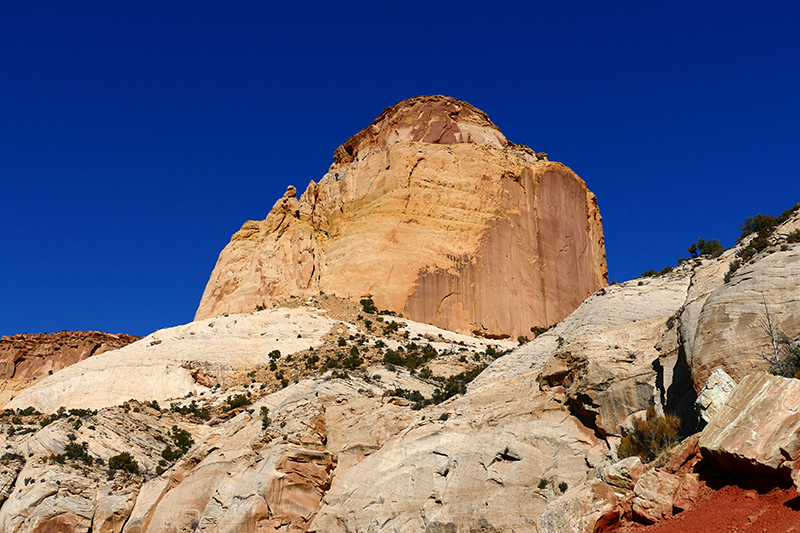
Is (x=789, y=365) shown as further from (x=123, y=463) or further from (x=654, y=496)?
(x=123, y=463)

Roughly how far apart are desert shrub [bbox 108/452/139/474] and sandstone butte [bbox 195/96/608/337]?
24585mm

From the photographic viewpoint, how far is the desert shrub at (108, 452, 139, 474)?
32.0m

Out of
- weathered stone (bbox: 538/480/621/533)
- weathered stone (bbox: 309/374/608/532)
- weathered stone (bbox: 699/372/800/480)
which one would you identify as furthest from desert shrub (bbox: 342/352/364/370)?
weathered stone (bbox: 699/372/800/480)

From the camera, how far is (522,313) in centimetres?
5819

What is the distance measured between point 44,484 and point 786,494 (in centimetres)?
2669

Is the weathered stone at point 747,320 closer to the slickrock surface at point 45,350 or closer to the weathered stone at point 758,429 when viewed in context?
the weathered stone at point 758,429

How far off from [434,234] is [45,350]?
54.7 m

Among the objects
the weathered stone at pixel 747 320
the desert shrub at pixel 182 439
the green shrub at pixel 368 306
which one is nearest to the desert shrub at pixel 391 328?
the green shrub at pixel 368 306

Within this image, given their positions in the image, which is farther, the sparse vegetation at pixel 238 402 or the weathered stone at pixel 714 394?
the sparse vegetation at pixel 238 402

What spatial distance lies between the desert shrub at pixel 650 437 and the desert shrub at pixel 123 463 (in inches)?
883

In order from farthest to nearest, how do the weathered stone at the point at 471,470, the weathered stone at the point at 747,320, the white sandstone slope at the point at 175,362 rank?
the white sandstone slope at the point at 175,362, the weathered stone at the point at 471,470, the weathered stone at the point at 747,320

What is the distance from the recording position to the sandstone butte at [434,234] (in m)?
56.3

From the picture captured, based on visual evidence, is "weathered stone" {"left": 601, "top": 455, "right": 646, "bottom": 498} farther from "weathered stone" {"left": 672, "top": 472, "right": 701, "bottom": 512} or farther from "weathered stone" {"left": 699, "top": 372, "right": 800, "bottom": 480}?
"weathered stone" {"left": 699, "top": 372, "right": 800, "bottom": 480}

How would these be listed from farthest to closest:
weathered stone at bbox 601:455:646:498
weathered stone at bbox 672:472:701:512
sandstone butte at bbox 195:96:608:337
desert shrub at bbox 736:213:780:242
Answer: sandstone butte at bbox 195:96:608:337 → desert shrub at bbox 736:213:780:242 → weathered stone at bbox 601:455:646:498 → weathered stone at bbox 672:472:701:512
